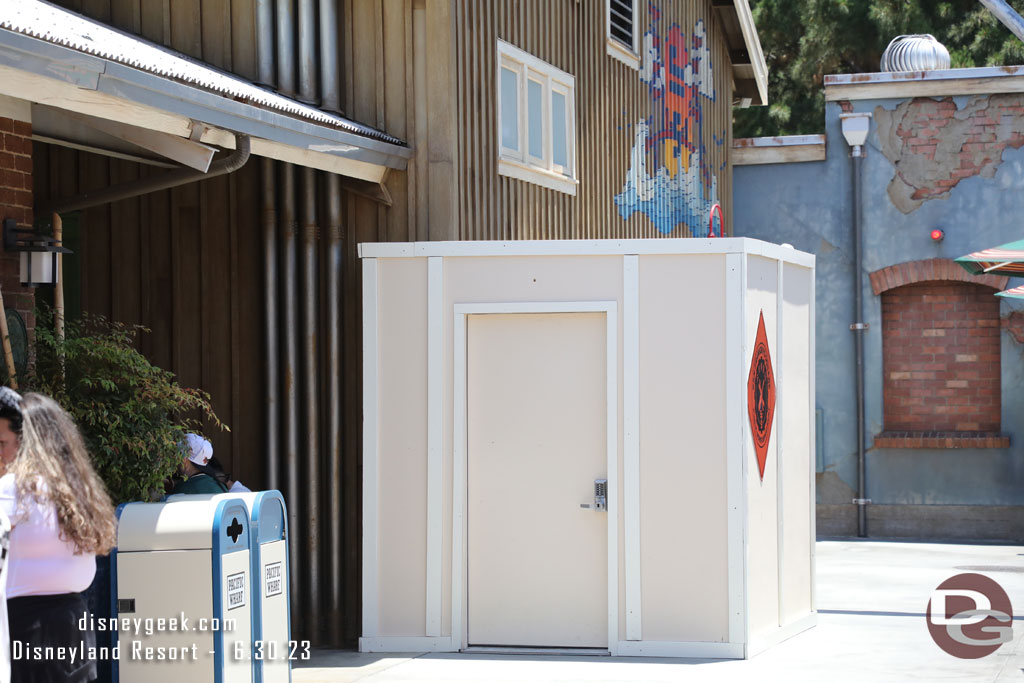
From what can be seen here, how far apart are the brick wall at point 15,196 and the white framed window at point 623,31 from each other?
701 centimetres

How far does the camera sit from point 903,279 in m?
16.2

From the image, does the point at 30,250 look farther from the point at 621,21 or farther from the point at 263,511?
the point at 621,21

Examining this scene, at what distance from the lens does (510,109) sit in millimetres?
10844

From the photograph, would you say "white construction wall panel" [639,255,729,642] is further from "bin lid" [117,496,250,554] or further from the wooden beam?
"bin lid" [117,496,250,554]

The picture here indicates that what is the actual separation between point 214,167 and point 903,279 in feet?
34.1

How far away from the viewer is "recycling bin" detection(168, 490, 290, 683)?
693 centimetres

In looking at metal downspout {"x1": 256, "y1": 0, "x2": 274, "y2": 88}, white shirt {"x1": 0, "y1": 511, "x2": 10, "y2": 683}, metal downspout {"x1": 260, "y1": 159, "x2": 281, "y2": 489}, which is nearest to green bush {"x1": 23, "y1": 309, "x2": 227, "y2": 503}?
white shirt {"x1": 0, "y1": 511, "x2": 10, "y2": 683}

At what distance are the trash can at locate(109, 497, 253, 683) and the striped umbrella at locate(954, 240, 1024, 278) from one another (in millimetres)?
6534

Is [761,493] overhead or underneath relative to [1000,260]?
underneath

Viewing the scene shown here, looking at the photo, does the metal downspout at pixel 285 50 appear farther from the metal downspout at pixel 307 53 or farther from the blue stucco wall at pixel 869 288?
the blue stucco wall at pixel 869 288

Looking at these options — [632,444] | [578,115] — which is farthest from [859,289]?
[632,444]

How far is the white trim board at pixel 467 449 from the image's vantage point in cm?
882

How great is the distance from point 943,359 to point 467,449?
896 centimetres

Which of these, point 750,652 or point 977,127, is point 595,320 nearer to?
point 750,652
